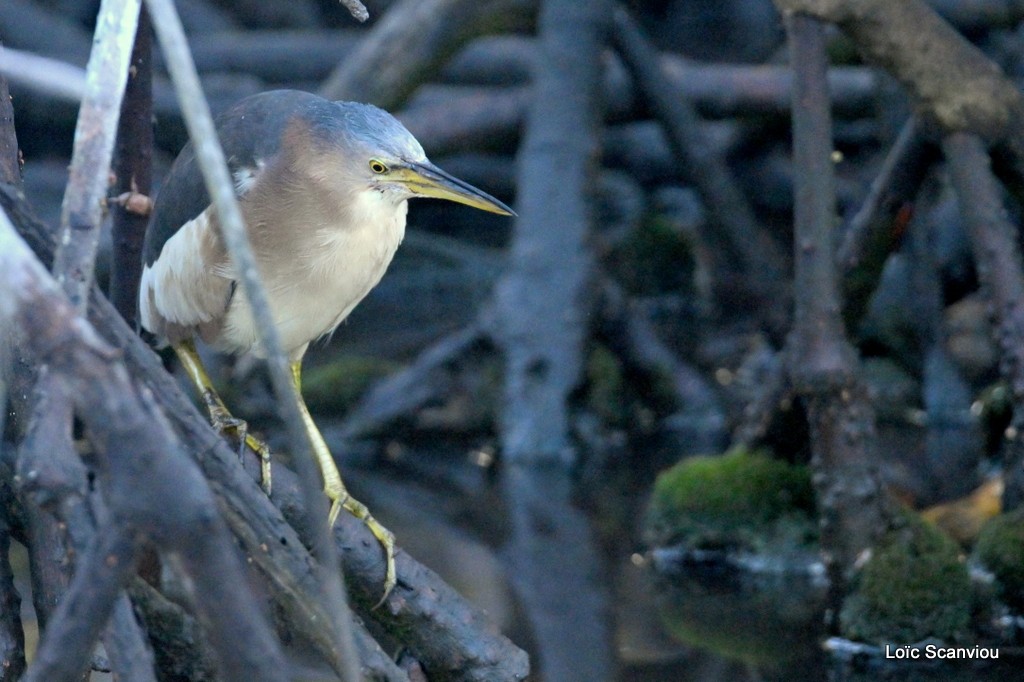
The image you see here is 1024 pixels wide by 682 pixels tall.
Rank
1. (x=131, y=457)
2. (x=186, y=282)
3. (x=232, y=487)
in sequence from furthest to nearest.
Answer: (x=186, y=282)
(x=232, y=487)
(x=131, y=457)

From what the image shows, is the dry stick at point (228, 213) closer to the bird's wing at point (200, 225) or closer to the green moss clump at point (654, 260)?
the bird's wing at point (200, 225)

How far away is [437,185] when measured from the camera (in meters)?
2.67

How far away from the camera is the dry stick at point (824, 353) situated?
3.66 m

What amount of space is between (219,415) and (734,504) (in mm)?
2153

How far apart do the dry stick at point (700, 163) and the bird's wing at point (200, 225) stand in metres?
3.50

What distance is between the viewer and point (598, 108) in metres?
6.07

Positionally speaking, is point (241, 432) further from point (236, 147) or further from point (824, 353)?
point (824, 353)

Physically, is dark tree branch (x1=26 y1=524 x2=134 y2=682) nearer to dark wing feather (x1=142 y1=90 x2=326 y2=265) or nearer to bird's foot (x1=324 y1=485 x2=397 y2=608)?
bird's foot (x1=324 y1=485 x2=397 y2=608)

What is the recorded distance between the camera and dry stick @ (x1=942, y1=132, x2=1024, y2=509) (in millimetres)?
3607

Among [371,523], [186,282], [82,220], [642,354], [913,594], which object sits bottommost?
[642,354]

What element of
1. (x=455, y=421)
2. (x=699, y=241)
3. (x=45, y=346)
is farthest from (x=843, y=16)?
(x=699, y=241)

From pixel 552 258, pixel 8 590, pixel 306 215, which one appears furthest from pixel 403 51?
pixel 8 590

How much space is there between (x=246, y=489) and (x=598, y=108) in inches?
171

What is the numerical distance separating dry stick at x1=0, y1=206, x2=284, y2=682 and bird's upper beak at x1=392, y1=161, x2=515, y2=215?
3.81ft
